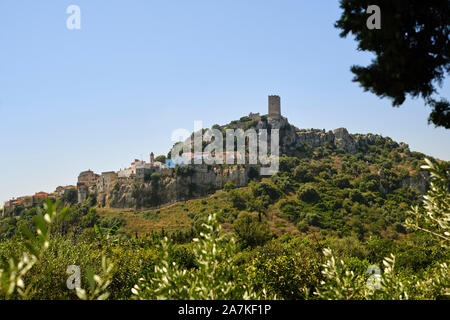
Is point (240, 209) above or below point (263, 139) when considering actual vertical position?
below

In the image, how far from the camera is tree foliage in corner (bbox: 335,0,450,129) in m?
4.61

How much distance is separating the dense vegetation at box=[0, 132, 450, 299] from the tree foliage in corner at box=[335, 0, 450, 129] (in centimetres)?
150

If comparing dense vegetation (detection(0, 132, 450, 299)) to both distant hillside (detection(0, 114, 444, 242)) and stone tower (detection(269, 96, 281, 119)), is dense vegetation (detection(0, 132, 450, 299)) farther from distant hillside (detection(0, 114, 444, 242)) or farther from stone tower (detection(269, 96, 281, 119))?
stone tower (detection(269, 96, 281, 119))

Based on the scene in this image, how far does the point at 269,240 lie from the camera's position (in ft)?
131

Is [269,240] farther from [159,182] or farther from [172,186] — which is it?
[159,182]

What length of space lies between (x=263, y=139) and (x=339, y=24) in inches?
4045

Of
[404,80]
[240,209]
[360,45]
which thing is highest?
[360,45]

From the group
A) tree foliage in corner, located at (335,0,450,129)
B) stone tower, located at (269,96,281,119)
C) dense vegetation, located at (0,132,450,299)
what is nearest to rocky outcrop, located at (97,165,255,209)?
dense vegetation, located at (0,132,450,299)

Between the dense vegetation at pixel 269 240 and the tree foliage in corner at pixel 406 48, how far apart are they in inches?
59.1

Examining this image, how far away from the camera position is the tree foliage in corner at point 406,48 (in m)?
4.61

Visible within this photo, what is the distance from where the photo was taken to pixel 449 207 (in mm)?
5059

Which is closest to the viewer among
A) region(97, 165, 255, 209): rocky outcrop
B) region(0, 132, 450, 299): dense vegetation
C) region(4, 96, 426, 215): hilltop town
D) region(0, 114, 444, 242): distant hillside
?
region(0, 132, 450, 299): dense vegetation
